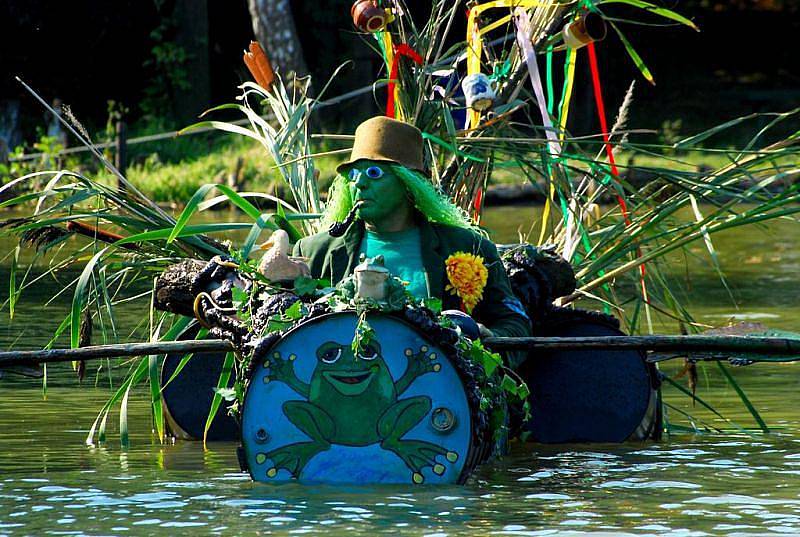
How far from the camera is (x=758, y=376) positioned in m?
9.93

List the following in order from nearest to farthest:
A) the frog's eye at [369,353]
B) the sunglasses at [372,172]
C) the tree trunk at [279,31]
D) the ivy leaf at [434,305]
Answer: the frog's eye at [369,353], the ivy leaf at [434,305], the sunglasses at [372,172], the tree trunk at [279,31]

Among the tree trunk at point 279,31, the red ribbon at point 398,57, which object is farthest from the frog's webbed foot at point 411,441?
the tree trunk at point 279,31

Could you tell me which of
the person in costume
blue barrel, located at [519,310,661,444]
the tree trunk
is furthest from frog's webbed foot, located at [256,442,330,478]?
the tree trunk

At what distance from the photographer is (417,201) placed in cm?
721

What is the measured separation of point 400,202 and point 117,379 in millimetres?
3224

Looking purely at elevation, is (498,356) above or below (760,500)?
above

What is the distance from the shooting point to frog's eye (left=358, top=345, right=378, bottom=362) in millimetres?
6371

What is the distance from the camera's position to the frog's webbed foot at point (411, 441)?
638cm

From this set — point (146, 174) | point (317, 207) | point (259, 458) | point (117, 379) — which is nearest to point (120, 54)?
point (146, 174)

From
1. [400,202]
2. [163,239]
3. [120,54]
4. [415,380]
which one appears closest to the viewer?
[415,380]

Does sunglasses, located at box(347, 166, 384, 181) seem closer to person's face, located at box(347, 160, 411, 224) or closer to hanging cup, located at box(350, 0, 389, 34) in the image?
person's face, located at box(347, 160, 411, 224)

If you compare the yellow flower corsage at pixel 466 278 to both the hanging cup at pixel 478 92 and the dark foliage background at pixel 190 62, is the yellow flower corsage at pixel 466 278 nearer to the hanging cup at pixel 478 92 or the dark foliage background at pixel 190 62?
the hanging cup at pixel 478 92

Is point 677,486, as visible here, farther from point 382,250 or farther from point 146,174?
point 146,174

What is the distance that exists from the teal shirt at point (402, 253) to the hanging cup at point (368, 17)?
52.2 inches
